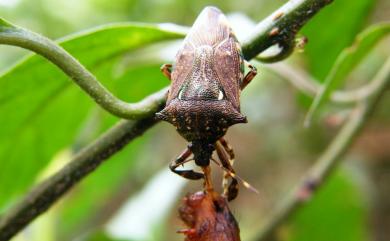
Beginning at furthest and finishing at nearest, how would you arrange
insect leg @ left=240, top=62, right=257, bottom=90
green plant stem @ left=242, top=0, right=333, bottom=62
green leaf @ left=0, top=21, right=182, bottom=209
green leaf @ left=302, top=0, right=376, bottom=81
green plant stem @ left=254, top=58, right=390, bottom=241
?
green leaf @ left=302, top=0, right=376, bottom=81 < green plant stem @ left=254, top=58, right=390, bottom=241 < insect leg @ left=240, top=62, right=257, bottom=90 < green leaf @ left=0, top=21, right=182, bottom=209 < green plant stem @ left=242, top=0, right=333, bottom=62

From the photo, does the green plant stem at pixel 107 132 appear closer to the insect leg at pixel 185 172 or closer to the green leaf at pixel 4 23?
the green leaf at pixel 4 23

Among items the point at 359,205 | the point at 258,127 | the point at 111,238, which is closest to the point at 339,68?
the point at 111,238

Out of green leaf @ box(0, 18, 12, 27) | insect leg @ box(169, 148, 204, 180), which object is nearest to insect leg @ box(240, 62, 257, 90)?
insect leg @ box(169, 148, 204, 180)

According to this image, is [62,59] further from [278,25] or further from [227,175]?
[227,175]

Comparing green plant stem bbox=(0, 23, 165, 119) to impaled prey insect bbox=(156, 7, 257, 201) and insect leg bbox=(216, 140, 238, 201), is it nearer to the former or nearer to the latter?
impaled prey insect bbox=(156, 7, 257, 201)

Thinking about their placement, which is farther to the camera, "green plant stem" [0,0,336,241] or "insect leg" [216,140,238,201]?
"insect leg" [216,140,238,201]

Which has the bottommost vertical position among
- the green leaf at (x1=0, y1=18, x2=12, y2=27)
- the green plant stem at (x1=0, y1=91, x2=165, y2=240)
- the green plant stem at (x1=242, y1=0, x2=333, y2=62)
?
the green plant stem at (x1=242, y1=0, x2=333, y2=62)
